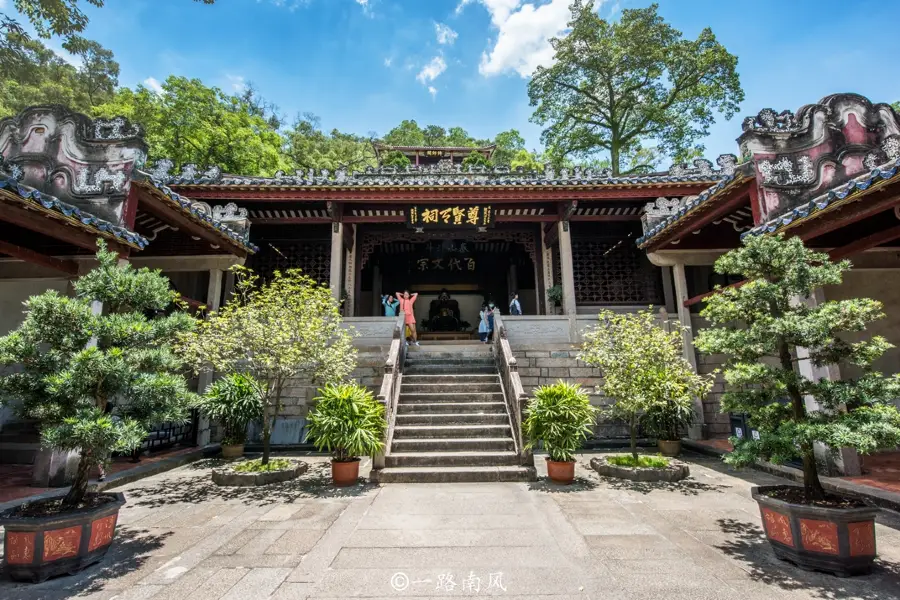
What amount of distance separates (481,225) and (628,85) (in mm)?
17167

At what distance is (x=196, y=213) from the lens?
7469mm

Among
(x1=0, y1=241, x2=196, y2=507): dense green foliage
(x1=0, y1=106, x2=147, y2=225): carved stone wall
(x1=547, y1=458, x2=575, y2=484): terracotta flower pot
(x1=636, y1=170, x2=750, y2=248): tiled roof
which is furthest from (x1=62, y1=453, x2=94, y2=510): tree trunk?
(x1=636, y1=170, x2=750, y2=248): tiled roof

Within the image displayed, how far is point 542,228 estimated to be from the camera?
40.7ft

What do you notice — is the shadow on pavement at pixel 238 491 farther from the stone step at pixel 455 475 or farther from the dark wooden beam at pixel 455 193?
the dark wooden beam at pixel 455 193

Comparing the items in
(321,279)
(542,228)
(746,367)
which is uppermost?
(542,228)

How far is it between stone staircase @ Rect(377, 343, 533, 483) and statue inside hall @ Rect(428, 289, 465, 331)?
646 cm

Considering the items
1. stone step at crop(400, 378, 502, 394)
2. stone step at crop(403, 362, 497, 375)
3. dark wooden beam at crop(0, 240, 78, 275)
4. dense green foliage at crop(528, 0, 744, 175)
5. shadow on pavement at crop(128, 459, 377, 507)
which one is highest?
dense green foliage at crop(528, 0, 744, 175)

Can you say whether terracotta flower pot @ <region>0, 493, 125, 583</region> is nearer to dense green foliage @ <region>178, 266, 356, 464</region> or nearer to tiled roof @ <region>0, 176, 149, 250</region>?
dense green foliage @ <region>178, 266, 356, 464</region>

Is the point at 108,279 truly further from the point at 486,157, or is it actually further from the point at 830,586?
the point at 486,157

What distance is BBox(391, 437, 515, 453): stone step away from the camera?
668 centimetres

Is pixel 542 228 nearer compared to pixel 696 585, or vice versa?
pixel 696 585

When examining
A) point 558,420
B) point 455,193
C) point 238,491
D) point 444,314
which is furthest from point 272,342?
point 444,314

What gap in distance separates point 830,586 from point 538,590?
7.03 feet

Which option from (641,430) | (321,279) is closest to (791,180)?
(641,430)
